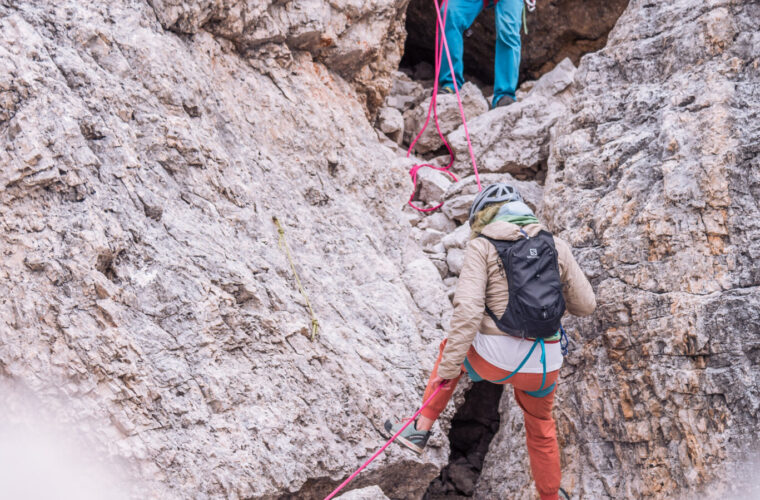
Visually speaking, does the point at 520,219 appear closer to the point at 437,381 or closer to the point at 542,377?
the point at 542,377

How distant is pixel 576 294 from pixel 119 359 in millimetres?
2862

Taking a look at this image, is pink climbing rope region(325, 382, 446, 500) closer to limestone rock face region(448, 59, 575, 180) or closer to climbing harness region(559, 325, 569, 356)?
climbing harness region(559, 325, 569, 356)

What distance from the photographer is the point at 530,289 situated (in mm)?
3533

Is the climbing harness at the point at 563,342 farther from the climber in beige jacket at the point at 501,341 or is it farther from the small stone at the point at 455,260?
the small stone at the point at 455,260

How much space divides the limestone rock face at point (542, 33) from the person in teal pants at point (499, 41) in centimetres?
181

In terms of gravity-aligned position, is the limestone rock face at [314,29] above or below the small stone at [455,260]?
above

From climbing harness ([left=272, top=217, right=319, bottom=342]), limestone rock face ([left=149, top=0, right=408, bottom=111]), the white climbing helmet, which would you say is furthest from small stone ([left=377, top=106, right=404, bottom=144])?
the white climbing helmet

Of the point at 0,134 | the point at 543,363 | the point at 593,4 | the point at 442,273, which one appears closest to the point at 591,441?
the point at 543,363

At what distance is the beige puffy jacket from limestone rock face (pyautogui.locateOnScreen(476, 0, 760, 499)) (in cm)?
102

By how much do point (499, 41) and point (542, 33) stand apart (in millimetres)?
2494

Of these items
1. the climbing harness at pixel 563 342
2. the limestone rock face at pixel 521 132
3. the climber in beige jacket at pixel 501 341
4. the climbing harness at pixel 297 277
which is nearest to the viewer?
the climber in beige jacket at pixel 501 341

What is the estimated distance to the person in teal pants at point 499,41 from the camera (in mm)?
7840

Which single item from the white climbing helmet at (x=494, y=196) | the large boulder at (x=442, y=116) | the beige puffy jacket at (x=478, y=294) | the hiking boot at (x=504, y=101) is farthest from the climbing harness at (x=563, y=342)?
the hiking boot at (x=504, y=101)

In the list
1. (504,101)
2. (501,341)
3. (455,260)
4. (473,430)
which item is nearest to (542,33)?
(504,101)
